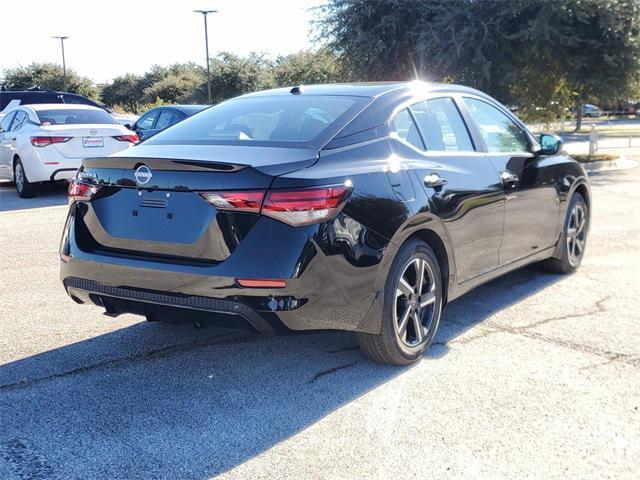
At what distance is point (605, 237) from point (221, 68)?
150 feet

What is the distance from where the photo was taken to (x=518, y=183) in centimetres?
553

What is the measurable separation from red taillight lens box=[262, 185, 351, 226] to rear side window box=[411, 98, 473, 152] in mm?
1292

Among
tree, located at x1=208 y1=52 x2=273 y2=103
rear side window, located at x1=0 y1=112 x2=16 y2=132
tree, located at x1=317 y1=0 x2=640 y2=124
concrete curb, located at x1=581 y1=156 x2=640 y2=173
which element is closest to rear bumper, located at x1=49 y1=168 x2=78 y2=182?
rear side window, located at x1=0 y1=112 x2=16 y2=132

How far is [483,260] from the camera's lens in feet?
16.6

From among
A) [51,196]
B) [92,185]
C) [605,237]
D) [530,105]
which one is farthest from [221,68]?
[92,185]

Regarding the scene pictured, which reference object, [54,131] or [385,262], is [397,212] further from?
[54,131]

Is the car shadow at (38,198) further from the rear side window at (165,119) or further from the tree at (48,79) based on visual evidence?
the tree at (48,79)

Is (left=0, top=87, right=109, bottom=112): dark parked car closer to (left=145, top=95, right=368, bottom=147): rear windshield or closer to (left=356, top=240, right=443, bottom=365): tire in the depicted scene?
(left=145, top=95, right=368, bottom=147): rear windshield

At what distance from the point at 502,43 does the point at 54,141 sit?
11.4m

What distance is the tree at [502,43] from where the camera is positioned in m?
17.1

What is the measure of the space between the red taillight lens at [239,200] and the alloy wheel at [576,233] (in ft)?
12.6

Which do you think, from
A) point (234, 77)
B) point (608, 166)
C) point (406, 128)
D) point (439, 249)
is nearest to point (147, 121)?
point (608, 166)

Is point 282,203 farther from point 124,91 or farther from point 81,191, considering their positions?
point 124,91

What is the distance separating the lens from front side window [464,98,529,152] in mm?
5427
